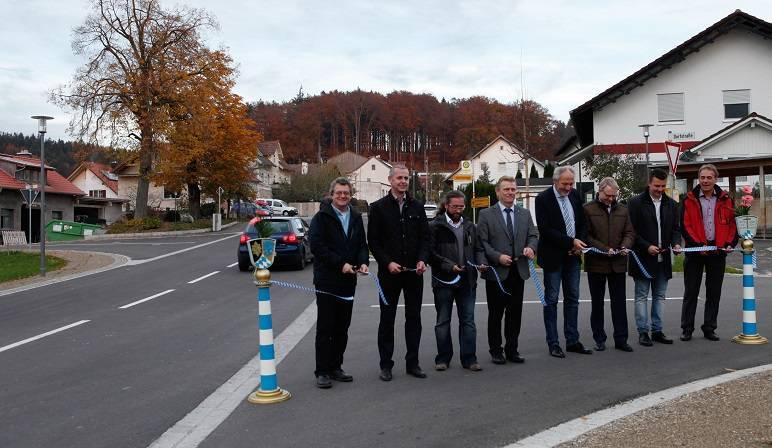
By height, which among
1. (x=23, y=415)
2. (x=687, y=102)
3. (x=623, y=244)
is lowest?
(x=23, y=415)

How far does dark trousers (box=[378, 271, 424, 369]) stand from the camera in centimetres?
608

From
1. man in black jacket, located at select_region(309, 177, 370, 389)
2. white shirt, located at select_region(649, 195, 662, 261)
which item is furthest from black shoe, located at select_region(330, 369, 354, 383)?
white shirt, located at select_region(649, 195, 662, 261)

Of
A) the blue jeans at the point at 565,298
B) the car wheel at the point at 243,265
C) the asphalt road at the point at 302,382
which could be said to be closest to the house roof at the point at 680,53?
the car wheel at the point at 243,265

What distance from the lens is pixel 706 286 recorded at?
7582 mm

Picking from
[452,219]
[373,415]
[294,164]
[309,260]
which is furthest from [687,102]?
[294,164]

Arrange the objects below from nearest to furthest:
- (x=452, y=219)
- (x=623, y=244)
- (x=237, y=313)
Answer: (x=452, y=219), (x=623, y=244), (x=237, y=313)

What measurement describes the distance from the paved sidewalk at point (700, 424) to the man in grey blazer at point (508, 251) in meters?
1.97

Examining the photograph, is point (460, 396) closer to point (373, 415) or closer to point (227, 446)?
point (373, 415)

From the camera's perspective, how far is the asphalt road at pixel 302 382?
15.3 ft

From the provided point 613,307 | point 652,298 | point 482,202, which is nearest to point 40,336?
point 613,307

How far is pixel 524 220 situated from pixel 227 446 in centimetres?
372

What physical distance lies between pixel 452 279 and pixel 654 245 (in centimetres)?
254

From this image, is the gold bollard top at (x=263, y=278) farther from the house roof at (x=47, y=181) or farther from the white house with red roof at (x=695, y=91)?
the house roof at (x=47, y=181)

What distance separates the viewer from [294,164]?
385ft
